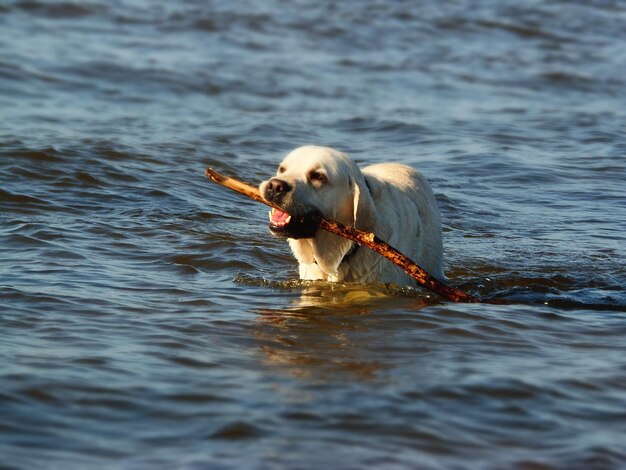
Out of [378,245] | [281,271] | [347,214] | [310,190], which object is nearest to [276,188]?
[310,190]

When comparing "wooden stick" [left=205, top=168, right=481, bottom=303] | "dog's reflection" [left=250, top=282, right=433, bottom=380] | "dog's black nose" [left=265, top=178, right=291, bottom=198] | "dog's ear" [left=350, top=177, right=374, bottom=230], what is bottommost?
"dog's reflection" [left=250, top=282, right=433, bottom=380]

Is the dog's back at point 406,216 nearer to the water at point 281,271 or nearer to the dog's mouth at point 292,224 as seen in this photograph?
the water at point 281,271

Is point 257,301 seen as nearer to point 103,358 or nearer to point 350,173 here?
point 350,173

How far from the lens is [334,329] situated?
7.01m

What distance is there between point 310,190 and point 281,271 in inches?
76.3

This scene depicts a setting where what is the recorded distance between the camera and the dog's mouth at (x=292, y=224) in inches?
280

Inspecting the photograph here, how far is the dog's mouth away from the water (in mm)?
552

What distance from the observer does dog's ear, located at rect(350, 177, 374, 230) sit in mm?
7312

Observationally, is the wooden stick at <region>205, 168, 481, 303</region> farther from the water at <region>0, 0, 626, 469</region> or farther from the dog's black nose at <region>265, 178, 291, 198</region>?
the water at <region>0, 0, 626, 469</region>

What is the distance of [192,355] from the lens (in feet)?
20.4

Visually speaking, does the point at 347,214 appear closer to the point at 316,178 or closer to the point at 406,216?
the point at 316,178

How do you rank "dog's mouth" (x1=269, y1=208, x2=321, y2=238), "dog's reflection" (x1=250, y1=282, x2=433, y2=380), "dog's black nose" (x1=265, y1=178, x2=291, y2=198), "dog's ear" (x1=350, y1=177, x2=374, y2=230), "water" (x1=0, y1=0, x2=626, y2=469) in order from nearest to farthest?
"water" (x1=0, y1=0, x2=626, y2=469) < "dog's reflection" (x1=250, y1=282, x2=433, y2=380) < "dog's black nose" (x1=265, y1=178, x2=291, y2=198) < "dog's mouth" (x1=269, y1=208, x2=321, y2=238) < "dog's ear" (x1=350, y1=177, x2=374, y2=230)

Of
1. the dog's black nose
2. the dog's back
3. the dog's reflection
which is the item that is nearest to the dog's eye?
the dog's black nose

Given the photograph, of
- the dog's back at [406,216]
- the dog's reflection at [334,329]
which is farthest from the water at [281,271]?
the dog's back at [406,216]
